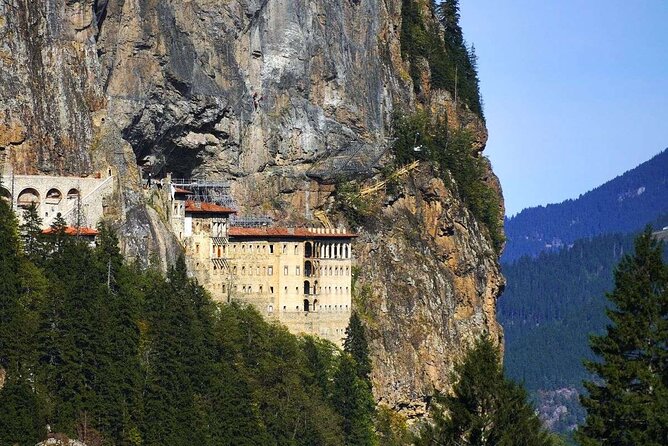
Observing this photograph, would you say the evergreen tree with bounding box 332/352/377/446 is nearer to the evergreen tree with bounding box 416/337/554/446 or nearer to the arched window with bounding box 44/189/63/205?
the arched window with bounding box 44/189/63/205

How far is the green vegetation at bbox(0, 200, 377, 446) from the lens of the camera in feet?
280

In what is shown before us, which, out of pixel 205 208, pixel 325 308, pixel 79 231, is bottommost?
pixel 325 308

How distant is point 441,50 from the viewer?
149750 millimetres

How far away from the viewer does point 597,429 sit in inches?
1937

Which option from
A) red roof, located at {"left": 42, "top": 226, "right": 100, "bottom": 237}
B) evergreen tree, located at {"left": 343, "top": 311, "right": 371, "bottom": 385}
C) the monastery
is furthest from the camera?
evergreen tree, located at {"left": 343, "top": 311, "right": 371, "bottom": 385}

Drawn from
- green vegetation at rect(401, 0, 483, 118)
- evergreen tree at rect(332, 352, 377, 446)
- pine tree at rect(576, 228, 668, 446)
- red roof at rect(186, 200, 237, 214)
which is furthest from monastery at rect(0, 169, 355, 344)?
pine tree at rect(576, 228, 668, 446)

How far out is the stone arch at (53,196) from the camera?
327 feet

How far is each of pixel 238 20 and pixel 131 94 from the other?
13.2m

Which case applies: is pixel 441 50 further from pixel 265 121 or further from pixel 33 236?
pixel 33 236

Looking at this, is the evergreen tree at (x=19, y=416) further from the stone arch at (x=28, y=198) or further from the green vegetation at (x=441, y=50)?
the green vegetation at (x=441, y=50)

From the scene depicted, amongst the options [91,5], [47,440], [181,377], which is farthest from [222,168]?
[47,440]

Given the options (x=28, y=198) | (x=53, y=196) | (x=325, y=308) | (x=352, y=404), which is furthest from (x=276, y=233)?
(x=28, y=198)

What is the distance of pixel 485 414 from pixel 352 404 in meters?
58.5

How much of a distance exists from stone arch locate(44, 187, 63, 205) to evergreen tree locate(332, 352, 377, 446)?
69.4 feet
